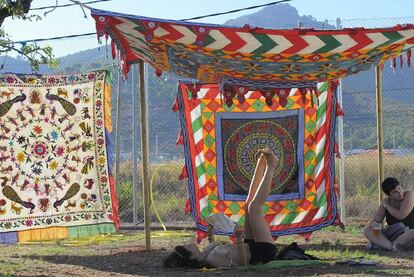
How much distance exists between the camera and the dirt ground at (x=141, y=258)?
6814 mm

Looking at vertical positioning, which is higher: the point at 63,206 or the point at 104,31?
the point at 104,31

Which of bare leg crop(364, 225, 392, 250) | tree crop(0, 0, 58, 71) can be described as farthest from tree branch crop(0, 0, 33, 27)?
bare leg crop(364, 225, 392, 250)

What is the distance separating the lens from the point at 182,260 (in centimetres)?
716

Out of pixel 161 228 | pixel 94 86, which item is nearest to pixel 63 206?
pixel 94 86

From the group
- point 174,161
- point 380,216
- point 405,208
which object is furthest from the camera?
point 174,161

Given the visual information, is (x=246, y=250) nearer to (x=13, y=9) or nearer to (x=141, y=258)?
(x=141, y=258)

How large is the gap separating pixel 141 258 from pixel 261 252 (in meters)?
1.59

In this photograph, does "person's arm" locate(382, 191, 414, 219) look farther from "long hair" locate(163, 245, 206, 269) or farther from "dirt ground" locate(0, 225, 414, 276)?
"long hair" locate(163, 245, 206, 269)

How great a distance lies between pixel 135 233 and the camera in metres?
11.6

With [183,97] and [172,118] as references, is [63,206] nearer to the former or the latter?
[183,97]

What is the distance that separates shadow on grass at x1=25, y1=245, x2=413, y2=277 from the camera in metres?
6.66

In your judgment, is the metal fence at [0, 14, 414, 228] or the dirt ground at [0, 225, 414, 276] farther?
the metal fence at [0, 14, 414, 228]

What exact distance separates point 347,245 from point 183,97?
8.45 ft

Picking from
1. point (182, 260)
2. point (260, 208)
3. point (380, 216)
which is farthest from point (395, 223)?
point (182, 260)
